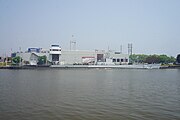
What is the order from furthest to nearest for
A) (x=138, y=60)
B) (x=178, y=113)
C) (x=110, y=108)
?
1. (x=138, y=60)
2. (x=110, y=108)
3. (x=178, y=113)

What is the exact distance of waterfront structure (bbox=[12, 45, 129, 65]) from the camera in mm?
102875

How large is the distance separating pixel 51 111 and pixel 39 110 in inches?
26.0

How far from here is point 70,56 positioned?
106562 mm

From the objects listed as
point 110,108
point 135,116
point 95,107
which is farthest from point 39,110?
point 135,116

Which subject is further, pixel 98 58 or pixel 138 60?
pixel 138 60

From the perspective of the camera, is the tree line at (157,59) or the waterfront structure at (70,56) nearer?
the waterfront structure at (70,56)

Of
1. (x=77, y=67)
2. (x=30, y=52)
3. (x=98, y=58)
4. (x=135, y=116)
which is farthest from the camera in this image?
(x=98, y=58)

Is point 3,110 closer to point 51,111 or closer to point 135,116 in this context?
point 51,111

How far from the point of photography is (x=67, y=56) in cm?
10600

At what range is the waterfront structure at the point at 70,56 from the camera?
103 m

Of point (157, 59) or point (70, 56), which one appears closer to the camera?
point (70, 56)

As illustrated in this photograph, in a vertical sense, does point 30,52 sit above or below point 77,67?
above

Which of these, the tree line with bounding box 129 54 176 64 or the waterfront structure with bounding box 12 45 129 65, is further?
the tree line with bounding box 129 54 176 64

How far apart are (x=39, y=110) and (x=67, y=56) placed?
95233mm
